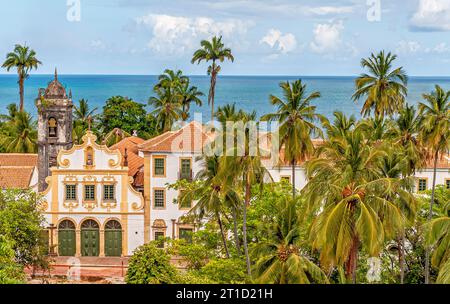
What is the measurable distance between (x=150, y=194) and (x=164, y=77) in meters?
28.2

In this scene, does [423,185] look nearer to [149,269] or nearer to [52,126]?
[52,126]

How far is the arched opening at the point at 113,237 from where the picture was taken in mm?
50344

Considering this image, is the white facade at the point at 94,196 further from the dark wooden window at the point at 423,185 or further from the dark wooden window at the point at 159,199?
the dark wooden window at the point at 423,185

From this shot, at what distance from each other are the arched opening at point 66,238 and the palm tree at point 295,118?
15445 mm

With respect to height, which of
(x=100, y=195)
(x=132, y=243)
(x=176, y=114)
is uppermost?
(x=176, y=114)

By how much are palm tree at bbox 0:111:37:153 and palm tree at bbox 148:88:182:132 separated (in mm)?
10721

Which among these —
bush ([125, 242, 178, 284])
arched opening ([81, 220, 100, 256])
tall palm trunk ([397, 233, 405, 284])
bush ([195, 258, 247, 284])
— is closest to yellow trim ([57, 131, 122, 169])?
arched opening ([81, 220, 100, 256])

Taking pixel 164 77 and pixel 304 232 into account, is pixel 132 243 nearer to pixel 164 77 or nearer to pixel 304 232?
pixel 304 232

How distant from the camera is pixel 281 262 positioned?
25.2m

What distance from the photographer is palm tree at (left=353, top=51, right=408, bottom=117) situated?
51.8m

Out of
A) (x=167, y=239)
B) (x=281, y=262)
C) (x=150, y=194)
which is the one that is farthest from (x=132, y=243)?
(x=281, y=262)

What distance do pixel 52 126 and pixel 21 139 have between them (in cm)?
1541

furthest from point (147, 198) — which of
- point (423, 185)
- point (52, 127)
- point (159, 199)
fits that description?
point (423, 185)

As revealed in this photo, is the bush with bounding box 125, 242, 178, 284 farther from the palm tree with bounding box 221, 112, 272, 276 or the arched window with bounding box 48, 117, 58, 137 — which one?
the arched window with bounding box 48, 117, 58, 137
